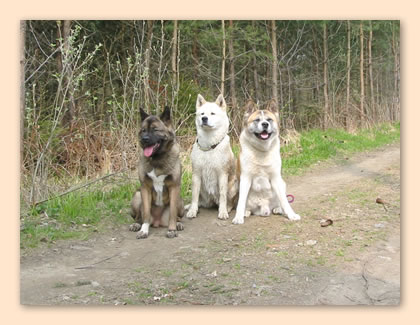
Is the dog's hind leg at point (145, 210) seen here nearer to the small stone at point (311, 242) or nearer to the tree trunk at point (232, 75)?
the small stone at point (311, 242)

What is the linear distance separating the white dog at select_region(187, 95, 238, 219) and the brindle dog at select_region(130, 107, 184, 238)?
0.57m

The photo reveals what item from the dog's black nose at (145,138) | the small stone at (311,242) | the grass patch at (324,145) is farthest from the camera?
the grass patch at (324,145)

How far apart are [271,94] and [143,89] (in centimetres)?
445

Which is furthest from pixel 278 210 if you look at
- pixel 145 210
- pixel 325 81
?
pixel 325 81

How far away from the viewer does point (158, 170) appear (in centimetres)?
408

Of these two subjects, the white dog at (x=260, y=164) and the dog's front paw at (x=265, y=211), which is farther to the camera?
the dog's front paw at (x=265, y=211)

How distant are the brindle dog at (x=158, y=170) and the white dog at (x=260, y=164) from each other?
78 centimetres

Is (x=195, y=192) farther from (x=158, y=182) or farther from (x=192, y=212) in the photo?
(x=158, y=182)

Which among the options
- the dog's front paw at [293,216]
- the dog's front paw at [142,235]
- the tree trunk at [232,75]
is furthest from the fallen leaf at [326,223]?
the tree trunk at [232,75]

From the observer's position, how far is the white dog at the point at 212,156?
4.68 m

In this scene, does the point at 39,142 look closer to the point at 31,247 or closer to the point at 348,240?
the point at 31,247

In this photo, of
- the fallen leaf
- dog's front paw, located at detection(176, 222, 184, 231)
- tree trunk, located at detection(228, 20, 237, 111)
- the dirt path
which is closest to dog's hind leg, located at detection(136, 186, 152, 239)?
the dirt path

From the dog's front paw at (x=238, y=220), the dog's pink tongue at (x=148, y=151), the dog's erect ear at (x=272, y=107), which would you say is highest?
the dog's erect ear at (x=272, y=107)

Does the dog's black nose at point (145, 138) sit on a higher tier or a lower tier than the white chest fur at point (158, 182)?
higher
